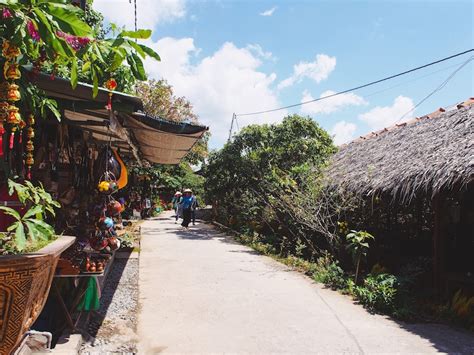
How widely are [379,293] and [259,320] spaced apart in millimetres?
2034

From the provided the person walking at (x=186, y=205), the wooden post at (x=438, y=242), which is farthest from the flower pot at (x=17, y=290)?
the person walking at (x=186, y=205)

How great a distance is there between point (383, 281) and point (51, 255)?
5430mm

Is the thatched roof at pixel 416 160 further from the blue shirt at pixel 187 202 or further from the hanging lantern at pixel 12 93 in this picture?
the blue shirt at pixel 187 202

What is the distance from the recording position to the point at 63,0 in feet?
5.97

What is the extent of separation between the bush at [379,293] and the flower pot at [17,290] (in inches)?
195

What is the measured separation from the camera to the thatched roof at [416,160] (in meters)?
5.93

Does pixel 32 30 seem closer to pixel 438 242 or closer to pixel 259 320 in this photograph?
pixel 259 320

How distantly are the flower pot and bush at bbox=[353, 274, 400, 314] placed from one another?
16.3 feet

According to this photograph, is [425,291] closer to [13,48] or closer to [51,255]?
[51,255]

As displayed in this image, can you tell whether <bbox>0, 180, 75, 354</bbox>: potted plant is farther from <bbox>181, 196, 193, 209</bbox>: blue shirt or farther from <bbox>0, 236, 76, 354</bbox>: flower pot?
<bbox>181, 196, 193, 209</bbox>: blue shirt

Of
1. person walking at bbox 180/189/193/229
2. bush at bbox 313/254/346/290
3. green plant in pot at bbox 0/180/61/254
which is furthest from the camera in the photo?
person walking at bbox 180/189/193/229

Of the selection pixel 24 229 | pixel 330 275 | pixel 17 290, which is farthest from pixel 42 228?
pixel 330 275

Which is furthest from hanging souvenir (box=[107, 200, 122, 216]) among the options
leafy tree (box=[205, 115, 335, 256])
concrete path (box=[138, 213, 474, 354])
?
leafy tree (box=[205, 115, 335, 256])

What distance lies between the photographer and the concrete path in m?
4.33
